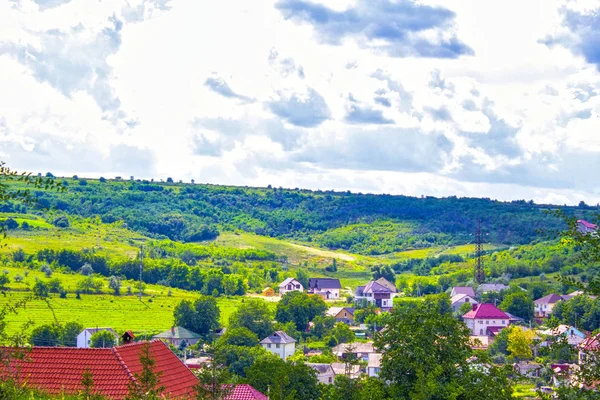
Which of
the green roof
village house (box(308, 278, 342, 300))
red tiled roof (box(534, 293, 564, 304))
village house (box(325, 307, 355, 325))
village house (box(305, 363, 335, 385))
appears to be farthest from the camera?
village house (box(308, 278, 342, 300))

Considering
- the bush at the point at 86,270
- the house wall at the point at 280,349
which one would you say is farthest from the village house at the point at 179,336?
the bush at the point at 86,270

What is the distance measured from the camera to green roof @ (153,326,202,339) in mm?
90438

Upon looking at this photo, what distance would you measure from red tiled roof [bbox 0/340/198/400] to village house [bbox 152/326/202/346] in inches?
2307

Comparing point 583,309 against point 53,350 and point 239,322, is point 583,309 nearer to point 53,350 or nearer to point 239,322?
point 239,322

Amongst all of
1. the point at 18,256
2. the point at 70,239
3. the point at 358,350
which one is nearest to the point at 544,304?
the point at 358,350

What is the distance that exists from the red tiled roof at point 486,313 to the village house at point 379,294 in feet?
76.0

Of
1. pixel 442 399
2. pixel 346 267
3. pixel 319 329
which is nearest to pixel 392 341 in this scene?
pixel 442 399

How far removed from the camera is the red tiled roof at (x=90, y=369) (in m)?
28.3

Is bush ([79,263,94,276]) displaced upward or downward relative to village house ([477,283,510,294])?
downward

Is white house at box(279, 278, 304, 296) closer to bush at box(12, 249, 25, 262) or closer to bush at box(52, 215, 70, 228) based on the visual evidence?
bush at box(12, 249, 25, 262)

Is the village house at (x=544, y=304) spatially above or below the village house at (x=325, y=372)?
above

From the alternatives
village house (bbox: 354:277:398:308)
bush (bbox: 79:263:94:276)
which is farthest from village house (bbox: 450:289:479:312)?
bush (bbox: 79:263:94:276)

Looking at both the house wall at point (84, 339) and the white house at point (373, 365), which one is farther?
the house wall at point (84, 339)

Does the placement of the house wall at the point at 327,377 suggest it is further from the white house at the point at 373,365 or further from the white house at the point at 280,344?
the white house at the point at 280,344
